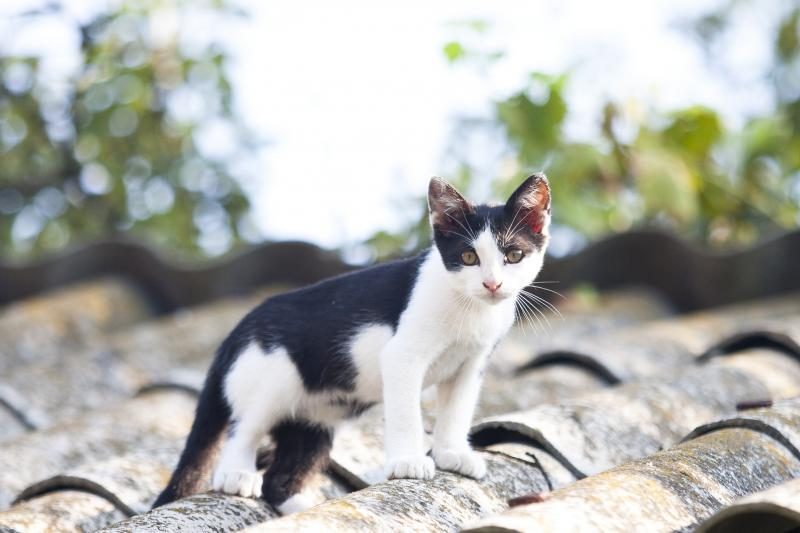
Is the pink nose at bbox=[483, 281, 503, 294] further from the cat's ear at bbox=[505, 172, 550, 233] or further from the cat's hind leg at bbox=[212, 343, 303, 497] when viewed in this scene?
the cat's hind leg at bbox=[212, 343, 303, 497]

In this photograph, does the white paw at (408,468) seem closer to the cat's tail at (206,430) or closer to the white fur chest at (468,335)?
the white fur chest at (468,335)

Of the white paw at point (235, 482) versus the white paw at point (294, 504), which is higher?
Result: the white paw at point (235, 482)

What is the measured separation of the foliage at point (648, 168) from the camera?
4332 millimetres

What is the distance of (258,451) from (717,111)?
3458 millimetres

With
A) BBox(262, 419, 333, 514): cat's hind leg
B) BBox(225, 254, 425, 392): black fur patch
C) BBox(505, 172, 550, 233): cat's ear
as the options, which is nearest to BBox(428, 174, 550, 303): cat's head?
BBox(505, 172, 550, 233): cat's ear

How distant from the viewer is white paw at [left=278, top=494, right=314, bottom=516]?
6.27 feet

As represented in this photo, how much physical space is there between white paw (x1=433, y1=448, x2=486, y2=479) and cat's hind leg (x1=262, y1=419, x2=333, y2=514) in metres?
0.23

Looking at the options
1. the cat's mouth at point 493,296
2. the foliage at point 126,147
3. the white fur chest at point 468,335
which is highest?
the cat's mouth at point 493,296

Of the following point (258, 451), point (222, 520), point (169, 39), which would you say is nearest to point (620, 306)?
point (258, 451)

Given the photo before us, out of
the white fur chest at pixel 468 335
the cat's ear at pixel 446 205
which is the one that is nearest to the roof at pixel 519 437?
the white fur chest at pixel 468 335

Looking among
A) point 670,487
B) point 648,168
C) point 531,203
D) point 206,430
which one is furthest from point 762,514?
point 648,168

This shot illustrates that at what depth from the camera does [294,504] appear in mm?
1920

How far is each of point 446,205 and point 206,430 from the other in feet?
1.89

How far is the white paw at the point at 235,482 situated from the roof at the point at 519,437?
0.02 metres
